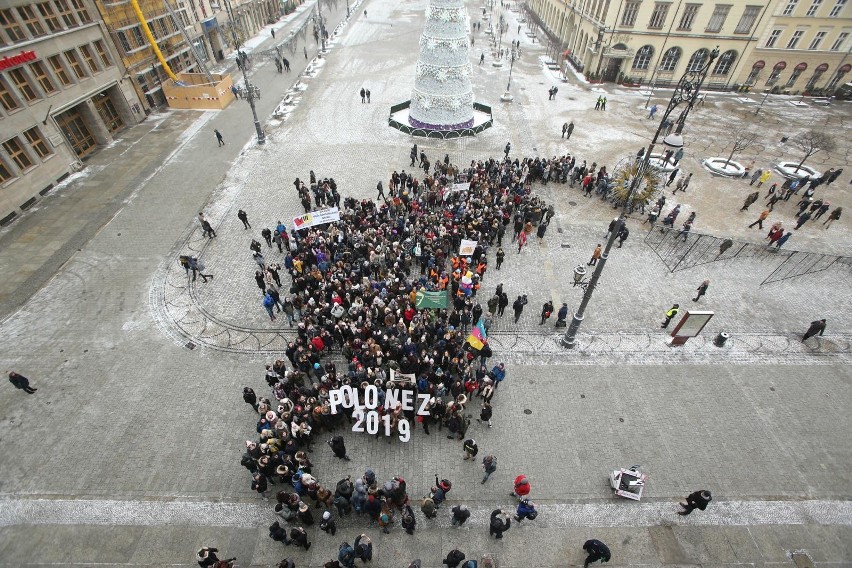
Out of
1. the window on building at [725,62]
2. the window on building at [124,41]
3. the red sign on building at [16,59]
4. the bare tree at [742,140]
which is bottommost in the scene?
the bare tree at [742,140]

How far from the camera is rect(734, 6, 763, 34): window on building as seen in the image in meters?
36.8

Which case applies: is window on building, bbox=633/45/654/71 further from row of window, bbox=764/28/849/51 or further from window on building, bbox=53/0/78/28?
window on building, bbox=53/0/78/28

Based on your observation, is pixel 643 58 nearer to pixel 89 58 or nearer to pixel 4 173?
pixel 89 58

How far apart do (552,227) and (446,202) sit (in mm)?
5992

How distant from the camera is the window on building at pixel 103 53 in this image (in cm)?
2800

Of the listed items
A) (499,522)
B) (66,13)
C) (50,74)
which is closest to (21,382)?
(499,522)

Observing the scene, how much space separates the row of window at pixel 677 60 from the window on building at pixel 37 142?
161 ft

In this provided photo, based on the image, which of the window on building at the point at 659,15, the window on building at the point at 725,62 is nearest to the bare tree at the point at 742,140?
the window on building at the point at 725,62

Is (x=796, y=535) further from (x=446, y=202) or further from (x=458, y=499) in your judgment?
(x=446, y=202)

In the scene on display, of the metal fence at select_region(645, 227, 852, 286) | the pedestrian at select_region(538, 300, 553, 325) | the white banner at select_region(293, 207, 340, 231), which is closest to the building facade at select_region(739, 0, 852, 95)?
the metal fence at select_region(645, 227, 852, 286)

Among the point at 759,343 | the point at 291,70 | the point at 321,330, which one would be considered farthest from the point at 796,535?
the point at 291,70

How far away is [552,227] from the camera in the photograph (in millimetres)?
22141

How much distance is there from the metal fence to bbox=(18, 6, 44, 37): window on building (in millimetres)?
35972

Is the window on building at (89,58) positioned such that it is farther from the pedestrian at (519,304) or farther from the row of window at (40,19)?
the pedestrian at (519,304)
